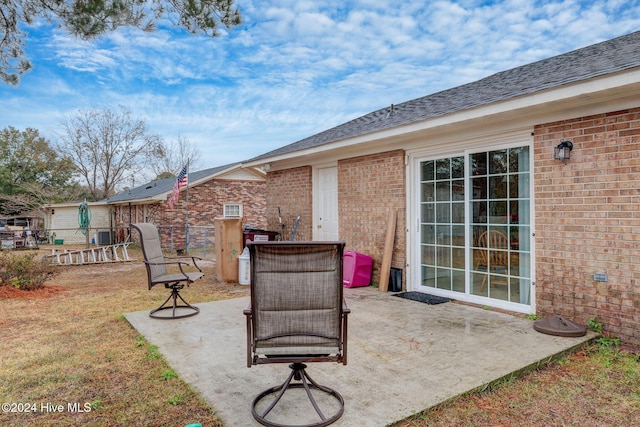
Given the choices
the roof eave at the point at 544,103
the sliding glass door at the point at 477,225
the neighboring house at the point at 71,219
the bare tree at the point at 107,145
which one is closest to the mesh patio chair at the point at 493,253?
the sliding glass door at the point at 477,225

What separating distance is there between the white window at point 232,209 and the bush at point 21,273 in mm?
11077

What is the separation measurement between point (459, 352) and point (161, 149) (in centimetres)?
2860

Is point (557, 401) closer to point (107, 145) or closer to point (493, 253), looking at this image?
point (493, 253)

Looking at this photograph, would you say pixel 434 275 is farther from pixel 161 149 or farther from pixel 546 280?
pixel 161 149

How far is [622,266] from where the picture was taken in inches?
153

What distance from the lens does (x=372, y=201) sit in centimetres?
693

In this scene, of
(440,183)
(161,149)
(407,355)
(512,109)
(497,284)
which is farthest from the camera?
(161,149)

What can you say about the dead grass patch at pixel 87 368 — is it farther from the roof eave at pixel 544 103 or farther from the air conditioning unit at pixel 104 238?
the air conditioning unit at pixel 104 238

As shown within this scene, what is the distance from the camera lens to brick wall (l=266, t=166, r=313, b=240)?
8617 mm

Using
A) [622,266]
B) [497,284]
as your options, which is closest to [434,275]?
[497,284]

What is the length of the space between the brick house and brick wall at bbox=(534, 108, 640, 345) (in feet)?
44.9

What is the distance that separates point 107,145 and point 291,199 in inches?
867

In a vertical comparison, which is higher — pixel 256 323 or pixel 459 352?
pixel 256 323

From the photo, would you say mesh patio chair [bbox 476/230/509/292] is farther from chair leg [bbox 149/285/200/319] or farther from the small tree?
the small tree
